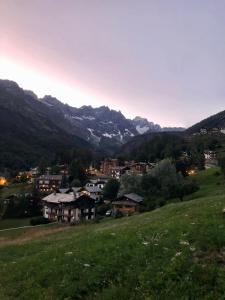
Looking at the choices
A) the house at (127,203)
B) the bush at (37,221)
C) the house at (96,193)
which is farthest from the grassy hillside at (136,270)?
the house at (96,193)

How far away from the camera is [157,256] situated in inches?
732

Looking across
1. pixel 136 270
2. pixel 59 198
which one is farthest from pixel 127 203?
pixel 136 270

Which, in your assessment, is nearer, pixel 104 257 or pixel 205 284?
pixel 205 284

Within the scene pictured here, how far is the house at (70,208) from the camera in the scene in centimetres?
13275

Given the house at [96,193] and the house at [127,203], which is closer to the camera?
the house at [127,203]

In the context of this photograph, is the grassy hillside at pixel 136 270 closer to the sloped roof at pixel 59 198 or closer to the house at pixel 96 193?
the sloped roof at pixel 59 198

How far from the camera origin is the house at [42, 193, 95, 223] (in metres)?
133

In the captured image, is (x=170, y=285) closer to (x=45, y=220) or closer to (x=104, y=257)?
(x=104, y=257)

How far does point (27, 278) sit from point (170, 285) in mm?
8331

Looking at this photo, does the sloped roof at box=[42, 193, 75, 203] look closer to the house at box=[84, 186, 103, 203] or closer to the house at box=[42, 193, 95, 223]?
the house at box=[42, 193, 95, 223]

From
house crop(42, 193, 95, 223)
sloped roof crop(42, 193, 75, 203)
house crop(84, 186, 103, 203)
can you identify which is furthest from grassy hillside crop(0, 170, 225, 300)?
house crop(84, 186, 103, 203)

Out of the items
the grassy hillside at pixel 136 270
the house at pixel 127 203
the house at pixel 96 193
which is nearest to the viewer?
the grassy hillside at pixel 136 270

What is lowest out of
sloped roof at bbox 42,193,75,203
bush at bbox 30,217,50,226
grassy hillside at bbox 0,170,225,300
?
bush at bbox 30,217,50,226

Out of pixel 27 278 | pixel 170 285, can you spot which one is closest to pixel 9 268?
pixel 27 278
